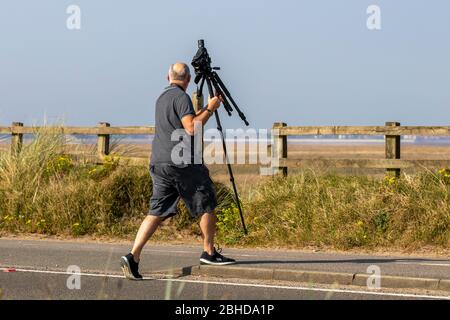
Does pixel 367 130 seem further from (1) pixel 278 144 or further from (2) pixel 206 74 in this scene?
(2) pixel 206 74

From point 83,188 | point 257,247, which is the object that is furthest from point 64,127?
point 257,247

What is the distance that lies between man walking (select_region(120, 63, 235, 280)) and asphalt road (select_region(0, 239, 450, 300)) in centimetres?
50

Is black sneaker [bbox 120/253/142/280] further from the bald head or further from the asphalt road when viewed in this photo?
the bald head

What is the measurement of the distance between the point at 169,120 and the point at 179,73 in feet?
1.60

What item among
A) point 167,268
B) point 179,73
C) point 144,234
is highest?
point 179,73

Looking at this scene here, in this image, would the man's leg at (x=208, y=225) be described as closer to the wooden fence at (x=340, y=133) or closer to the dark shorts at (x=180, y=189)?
the dark shorts at (x=180, y=189)

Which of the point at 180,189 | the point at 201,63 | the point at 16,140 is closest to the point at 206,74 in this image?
the point at 201,63

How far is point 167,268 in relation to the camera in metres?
9.49

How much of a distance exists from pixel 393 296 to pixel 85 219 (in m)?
7.39

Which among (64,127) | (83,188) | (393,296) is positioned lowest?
(393,296)

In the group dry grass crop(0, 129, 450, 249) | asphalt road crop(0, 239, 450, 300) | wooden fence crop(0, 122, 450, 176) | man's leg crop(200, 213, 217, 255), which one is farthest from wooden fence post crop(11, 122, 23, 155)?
man's leg crop(200, 213, 217, 255)

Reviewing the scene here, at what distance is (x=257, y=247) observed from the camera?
12.7 metres

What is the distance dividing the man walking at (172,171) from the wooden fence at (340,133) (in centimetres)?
594
